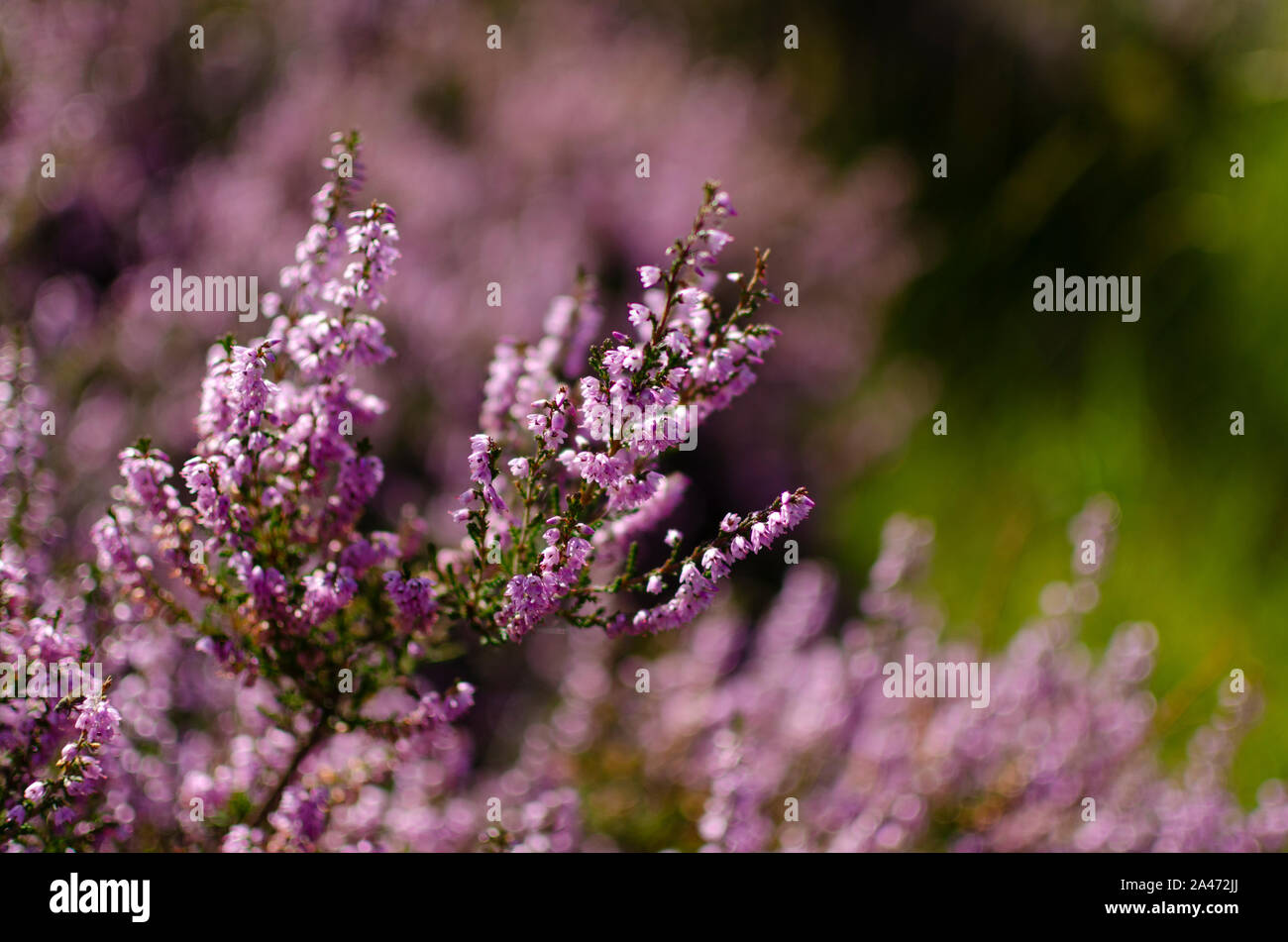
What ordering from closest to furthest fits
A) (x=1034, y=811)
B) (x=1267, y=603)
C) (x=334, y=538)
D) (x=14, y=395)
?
(x=334, y=538), (x=14, y=395), (x=1034, y=811), (x=1267, y=603)

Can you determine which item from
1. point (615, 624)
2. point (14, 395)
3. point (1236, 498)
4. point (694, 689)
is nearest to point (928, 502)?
point (1236, 498)

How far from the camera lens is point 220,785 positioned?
8.69 ft

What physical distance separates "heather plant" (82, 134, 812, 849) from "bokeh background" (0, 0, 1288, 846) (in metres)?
1.76

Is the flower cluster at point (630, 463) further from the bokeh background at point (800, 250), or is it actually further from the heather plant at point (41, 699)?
the bokeh background at point (800, 250)

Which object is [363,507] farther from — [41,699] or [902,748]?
[902,748]

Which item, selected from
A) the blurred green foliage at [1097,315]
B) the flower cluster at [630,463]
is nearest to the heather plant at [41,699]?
the flower cluster at [630,463]

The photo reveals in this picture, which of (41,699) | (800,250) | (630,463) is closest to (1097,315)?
(800,250)

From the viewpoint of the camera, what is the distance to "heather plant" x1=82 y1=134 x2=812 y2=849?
197 cm

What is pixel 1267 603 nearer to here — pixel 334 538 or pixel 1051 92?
pixel 334 538

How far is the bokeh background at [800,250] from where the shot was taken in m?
5.05

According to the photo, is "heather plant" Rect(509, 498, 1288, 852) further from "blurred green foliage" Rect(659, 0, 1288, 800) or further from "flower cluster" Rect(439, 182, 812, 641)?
"flower cluster" Rect(439, 182, 812, 641)

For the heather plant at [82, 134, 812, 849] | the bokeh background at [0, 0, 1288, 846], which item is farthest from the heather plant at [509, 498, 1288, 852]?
the heather plant at [82, 134, 812, 849]

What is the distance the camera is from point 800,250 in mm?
7223

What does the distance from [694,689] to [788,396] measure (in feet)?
10.3
